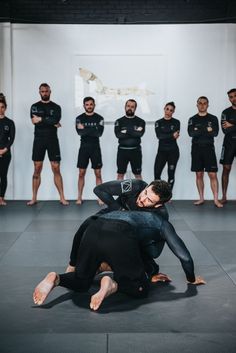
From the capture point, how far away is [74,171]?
8.12 metres

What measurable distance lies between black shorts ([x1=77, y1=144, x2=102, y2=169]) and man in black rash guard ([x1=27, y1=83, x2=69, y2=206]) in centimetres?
34

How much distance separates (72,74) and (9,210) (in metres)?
2.40

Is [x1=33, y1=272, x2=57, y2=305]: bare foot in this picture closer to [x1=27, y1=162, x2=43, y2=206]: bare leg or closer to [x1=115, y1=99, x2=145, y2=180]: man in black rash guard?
[x1=27, y1=162, x2=43, y2=206]: bare leg

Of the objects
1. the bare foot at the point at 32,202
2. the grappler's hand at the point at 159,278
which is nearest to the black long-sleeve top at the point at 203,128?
the bare foot at the point at 32,202

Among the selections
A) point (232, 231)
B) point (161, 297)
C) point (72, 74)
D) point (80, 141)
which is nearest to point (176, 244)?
point (161, 297)

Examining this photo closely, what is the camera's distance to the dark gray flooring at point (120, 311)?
8.79 ft

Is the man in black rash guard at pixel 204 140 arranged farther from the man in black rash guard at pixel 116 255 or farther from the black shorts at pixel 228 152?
the man in black rash guard at pixel 116 255

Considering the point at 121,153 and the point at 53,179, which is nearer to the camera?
A: the point at 121,153

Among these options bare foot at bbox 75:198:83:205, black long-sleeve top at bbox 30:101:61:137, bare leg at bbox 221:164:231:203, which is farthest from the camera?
bare foot at bbox 75:198:83:205

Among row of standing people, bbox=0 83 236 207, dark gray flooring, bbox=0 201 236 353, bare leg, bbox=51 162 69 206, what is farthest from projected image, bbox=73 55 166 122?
dark gray flooring, bbox=0 201 236 353

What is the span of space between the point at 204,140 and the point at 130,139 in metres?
1.08

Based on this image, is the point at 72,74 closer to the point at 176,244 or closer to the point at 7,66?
the point at 7,66

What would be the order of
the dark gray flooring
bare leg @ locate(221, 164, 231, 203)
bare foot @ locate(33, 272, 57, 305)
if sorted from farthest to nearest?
bare leg @ locate(221, 164, 231, 203), bare foot @ locate(33, 272, 57, 305), the dark gray flooring

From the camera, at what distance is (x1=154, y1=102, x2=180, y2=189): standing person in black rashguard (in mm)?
7457
